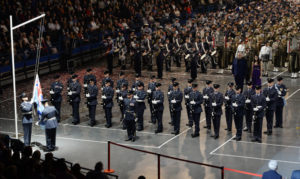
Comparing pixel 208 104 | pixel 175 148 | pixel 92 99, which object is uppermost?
pixel 92 99

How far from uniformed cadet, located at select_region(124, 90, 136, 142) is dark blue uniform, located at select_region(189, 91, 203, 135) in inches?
79.0

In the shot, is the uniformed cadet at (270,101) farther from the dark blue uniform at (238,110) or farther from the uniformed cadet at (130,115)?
the uniformed cadet at (130,115)

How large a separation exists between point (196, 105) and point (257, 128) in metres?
2.22

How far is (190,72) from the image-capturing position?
101ft

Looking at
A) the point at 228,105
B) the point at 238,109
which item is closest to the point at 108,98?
the point at 228,105

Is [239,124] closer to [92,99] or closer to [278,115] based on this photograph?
[278,115]

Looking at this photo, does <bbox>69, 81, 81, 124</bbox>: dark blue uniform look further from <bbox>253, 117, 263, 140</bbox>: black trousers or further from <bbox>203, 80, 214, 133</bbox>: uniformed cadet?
<bbox>253, 117, 263, 140</bbox>: black trousers

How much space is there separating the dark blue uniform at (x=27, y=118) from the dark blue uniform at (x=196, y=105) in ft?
17.7

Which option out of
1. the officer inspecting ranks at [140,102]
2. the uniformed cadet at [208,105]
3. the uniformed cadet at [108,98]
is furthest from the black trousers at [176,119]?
the uniformed cadet at [108,98]

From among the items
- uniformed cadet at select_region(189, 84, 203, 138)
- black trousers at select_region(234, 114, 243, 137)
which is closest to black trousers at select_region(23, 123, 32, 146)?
uniformed cadet at select_region(189, 84, 203, 138)

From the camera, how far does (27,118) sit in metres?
19.2

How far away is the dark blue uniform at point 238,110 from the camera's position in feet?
64.3

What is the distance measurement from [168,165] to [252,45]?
45.2ft

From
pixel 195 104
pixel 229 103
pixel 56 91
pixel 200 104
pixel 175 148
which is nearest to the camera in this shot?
pixel 175 148
